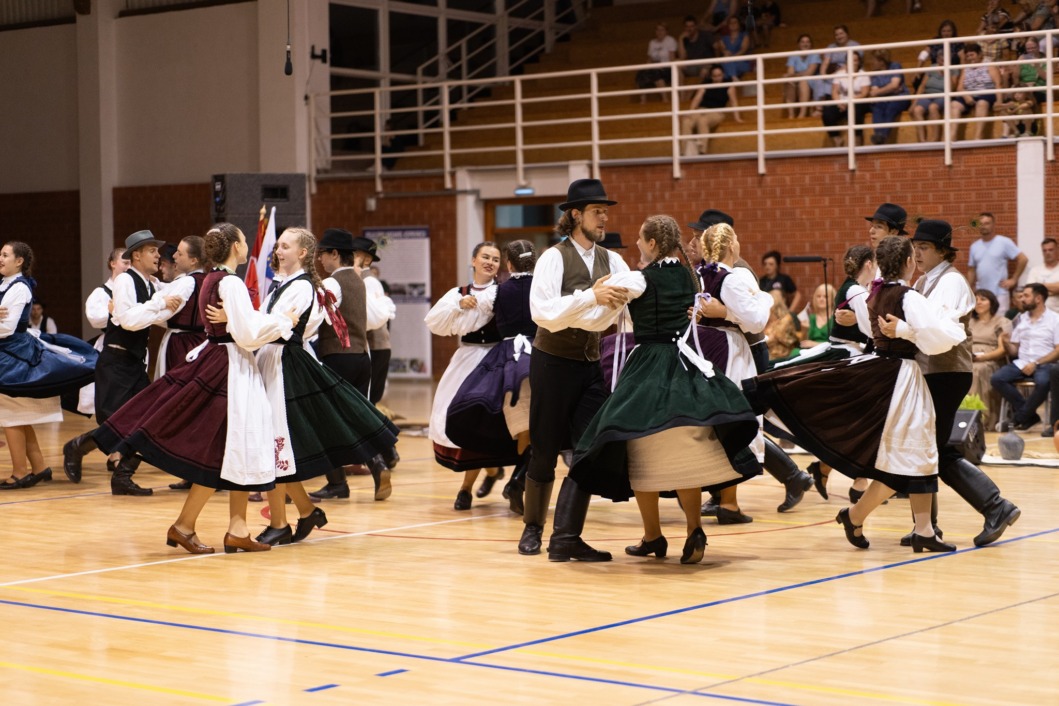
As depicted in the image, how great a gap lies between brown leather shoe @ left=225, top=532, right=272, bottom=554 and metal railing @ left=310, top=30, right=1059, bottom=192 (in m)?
10.1

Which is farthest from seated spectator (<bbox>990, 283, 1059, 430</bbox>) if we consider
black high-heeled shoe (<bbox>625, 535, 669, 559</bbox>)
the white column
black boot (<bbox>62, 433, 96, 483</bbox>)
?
the white column

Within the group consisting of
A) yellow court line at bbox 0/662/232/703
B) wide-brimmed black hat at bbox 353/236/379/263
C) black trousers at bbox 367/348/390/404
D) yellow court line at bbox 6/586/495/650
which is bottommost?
yellow court line at bbox 6/586/495/650

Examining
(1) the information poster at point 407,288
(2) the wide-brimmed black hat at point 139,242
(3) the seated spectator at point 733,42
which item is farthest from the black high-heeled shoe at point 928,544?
(1) the information poster at point 407,288

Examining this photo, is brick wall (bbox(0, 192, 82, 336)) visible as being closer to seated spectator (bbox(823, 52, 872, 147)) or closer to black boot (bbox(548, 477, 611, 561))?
seated spectator (bbox(823, 52, 872, 147))

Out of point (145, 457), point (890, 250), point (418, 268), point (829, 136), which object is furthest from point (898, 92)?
point (145, 457)

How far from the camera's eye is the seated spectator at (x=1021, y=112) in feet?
52.3

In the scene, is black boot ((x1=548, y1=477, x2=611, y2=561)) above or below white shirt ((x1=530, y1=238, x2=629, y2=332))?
below

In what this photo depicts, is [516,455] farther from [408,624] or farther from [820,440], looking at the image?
[408,624]

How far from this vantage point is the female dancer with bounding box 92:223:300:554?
23.6 ft

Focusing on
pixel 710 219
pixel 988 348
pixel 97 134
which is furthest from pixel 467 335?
pixel 97 134

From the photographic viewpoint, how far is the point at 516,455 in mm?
8750

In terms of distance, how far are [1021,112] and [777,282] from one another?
123 inches

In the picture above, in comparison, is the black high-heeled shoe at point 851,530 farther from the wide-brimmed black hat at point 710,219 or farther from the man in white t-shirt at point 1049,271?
the man in white t-shirt at point 1049,271

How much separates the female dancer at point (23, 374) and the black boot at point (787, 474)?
485 cm
